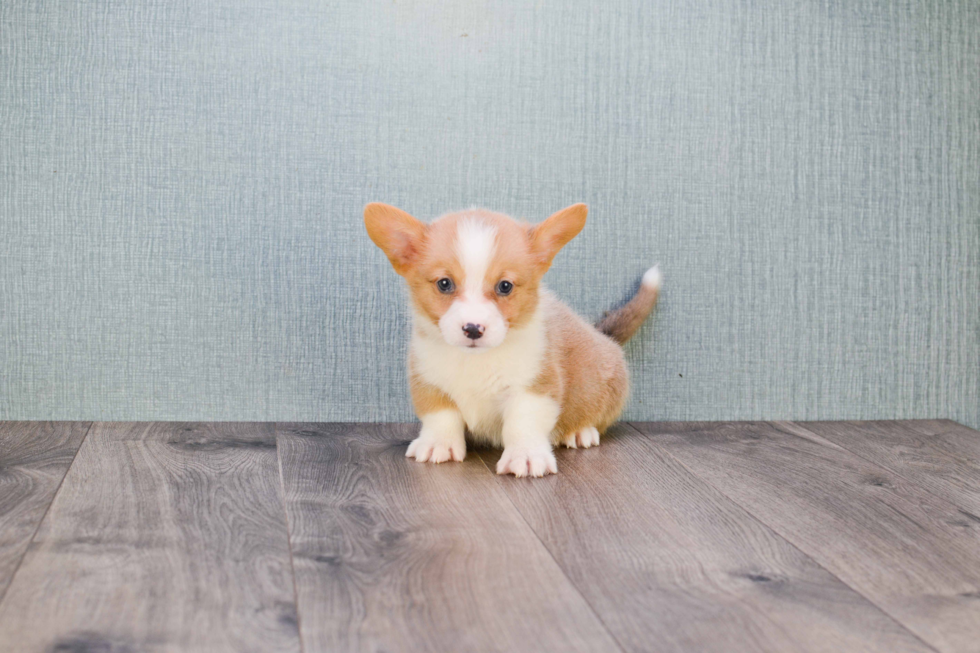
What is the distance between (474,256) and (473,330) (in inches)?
5.5

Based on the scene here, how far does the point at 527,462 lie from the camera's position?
62.5 inches

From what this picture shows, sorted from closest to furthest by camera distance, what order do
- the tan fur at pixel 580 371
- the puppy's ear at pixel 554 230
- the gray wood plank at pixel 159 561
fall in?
1. the gray wood plank at pixel 159 561
2. the puppy's ear at pixel 554 230
3. the tan fur at pixel 580 371

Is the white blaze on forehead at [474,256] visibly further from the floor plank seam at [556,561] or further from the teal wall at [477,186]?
the teal wall at [477,186]

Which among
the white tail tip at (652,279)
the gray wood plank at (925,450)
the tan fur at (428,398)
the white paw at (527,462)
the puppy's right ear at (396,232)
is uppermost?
the puppy's right ear at (396,232)

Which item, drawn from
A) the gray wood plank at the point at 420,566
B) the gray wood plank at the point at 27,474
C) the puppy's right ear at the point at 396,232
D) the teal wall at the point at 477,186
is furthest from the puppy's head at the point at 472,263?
the gray wood plank at the point at 27,474

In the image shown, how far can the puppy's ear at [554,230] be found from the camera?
1619 mm

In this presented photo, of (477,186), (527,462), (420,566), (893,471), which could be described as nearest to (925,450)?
(893,471)

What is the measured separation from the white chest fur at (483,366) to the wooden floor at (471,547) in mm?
135

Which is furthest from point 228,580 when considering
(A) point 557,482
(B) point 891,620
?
(B) point 891,620

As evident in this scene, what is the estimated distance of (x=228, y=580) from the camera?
1059 millimetres

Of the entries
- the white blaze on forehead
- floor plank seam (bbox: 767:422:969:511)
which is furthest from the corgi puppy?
floor plank seam (bbox: 767:422:969:511)

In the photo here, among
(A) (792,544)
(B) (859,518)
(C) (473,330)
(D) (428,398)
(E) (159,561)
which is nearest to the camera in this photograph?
(E) (159,561)

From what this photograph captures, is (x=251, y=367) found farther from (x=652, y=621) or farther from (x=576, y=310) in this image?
(x=652, y=621)

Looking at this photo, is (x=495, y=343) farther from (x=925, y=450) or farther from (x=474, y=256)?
(x=925, y=450)
